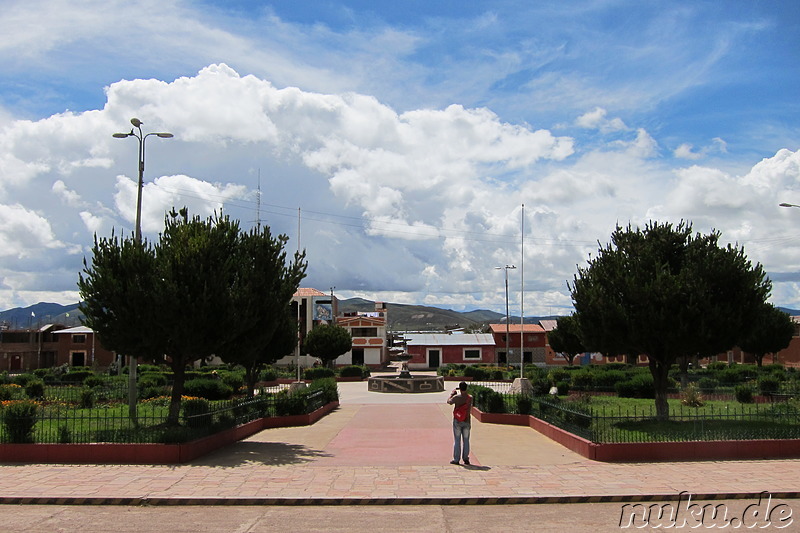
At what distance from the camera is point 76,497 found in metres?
9.54

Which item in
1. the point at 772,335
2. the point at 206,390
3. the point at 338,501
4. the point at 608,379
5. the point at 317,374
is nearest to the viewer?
the point at 338,501

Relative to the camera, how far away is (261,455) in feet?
44.4

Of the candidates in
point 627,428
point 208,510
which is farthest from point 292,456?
point 627,428

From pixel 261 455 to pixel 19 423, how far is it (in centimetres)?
449

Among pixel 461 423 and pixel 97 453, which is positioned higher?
pixel 461 423

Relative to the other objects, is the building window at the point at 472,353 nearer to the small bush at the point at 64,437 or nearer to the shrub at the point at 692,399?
the shrub at the point at 692,399

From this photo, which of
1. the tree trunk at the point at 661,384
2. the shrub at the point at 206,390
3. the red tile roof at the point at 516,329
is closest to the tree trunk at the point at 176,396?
the tree trunk at the point at 661,384

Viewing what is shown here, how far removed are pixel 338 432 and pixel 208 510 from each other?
882 cm

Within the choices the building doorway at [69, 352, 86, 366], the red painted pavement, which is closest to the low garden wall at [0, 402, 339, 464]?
the red painted pavement

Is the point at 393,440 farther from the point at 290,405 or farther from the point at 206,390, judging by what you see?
the point at 206,390

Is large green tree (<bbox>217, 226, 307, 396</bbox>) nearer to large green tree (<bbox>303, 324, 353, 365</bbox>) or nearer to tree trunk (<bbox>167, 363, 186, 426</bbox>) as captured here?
tree trunk (<bbox>167, 363, 186, 426</bbox>)

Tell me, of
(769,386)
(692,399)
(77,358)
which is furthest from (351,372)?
(77,358)

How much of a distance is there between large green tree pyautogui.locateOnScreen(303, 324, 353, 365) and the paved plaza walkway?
3542 cm

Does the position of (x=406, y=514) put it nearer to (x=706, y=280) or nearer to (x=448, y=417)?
(x=706, y=280)
